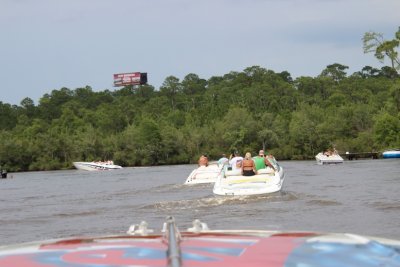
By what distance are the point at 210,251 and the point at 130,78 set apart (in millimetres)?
162154

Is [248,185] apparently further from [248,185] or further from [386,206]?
[386,206]

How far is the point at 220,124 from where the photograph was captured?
113m

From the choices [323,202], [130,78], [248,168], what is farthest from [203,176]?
[130,78]

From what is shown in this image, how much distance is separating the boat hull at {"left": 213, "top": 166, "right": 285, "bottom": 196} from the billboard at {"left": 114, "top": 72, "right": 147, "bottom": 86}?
5666 inches

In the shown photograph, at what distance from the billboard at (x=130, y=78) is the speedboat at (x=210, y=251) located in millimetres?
161375

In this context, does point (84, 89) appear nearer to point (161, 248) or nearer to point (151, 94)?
point (151, 94)

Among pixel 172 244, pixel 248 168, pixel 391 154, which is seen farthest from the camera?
pixel 391 154

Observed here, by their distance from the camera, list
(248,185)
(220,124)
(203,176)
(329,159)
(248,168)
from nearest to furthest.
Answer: (248,185), (248,168), (203,176), (329,159), (220,124)

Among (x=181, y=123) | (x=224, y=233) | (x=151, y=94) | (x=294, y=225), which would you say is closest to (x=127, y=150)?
(x=181, y=123)

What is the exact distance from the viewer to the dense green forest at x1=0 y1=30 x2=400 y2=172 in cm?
10075

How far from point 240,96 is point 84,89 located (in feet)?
164

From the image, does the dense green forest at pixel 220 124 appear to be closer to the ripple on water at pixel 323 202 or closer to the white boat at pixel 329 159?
the white boat at pixel 329 159

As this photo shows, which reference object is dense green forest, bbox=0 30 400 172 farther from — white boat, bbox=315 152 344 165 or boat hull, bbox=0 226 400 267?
boat hull, bbox=0 226 400 267

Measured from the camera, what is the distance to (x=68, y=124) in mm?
135375
